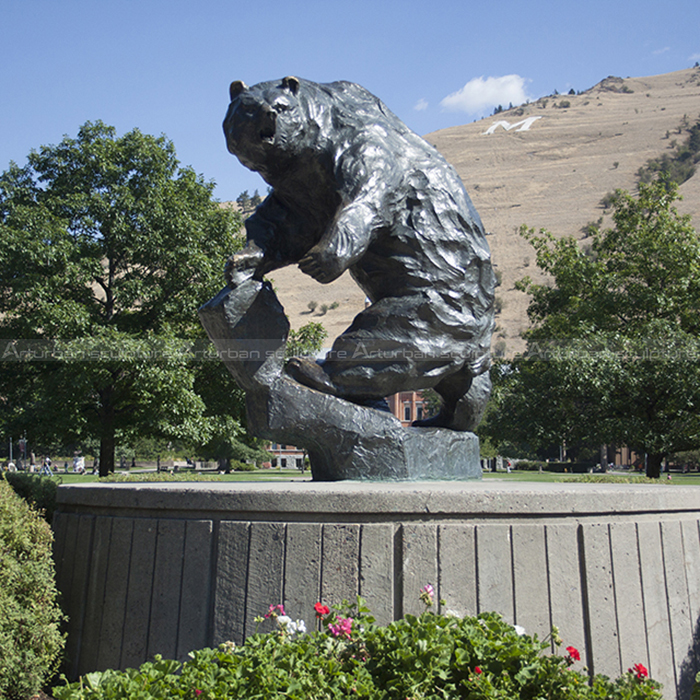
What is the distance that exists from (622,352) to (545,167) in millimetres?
122398

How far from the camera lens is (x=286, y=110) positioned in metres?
5.04

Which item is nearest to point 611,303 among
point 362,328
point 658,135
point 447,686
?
point 362,328

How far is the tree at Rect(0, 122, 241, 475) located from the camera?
15.4 m

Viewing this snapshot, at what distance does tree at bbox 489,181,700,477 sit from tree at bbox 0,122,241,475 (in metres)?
9.73

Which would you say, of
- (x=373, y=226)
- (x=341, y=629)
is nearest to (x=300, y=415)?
(x=373, y=226)

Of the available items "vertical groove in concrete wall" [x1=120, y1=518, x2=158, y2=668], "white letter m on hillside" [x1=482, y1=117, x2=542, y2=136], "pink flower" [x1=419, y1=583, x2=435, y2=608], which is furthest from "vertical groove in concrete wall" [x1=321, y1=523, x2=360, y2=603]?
"white letter m on hillside" [x1=482, y1=117, x2=542, y2=136]

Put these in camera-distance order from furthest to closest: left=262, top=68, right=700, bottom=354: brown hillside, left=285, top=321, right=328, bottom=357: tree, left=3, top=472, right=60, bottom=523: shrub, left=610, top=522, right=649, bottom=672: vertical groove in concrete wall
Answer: left=262, top=68, right=700, bottom=354: brown hillside < left=285, top=321, right=328, bottom=357: tree < left=3, top=472, right=60, bottom=523: shrub < left=610, top=522, right=649, bottom=672: vertical groove in concrete wall

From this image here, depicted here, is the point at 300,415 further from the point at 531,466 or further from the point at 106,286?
the point at 531,466

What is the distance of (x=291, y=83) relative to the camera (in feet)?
16.7

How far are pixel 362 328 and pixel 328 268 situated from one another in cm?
82

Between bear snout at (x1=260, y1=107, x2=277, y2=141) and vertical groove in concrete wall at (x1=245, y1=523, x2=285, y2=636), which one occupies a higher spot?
bear snout at (x1=260, y1=107, x2=277, y2=141)

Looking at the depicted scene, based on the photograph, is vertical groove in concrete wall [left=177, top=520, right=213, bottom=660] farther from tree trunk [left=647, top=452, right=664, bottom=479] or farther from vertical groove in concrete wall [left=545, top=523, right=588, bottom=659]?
tree trunk [left=647, top=452, right=664, bottom=479]

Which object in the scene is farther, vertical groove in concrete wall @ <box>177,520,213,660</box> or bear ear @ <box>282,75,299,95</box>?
bear ear @ <box>282,75,299,95</box>

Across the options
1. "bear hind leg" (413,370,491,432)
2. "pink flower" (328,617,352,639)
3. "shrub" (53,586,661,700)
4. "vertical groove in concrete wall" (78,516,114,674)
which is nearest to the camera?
"shrub" (53,586,661,700)
